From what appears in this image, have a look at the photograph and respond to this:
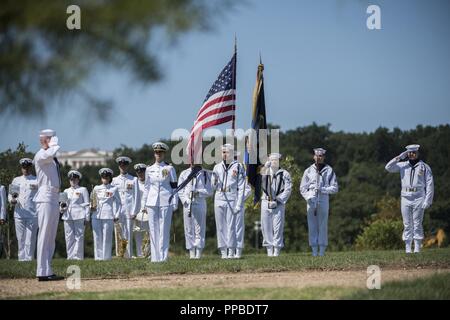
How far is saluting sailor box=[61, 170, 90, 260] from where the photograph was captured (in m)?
22.5

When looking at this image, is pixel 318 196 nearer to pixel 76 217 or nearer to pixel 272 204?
pixel 272 204

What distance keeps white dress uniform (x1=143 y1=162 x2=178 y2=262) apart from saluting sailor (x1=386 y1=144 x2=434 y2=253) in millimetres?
5194

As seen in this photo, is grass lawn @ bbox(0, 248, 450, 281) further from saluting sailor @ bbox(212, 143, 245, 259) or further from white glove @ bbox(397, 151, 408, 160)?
white glove @ bbox(397, 151, 408, 160)

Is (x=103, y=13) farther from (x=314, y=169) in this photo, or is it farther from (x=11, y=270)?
(x=314, y=169)

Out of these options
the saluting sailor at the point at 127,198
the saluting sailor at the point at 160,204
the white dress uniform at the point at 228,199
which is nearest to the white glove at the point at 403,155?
the white dress uniform at the point at 228,199

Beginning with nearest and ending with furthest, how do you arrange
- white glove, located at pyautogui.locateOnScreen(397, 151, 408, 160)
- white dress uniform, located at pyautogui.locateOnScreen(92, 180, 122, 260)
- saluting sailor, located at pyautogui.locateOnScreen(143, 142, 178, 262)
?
saluting sailor, located at pyautogui.locateOnScreen(143, 142, 178, 262)
white glove, located at pyautogui.locateOnScreen(397, 151, 408, 160)
white dress uniform, located at pyautogui.locateOnScreen(92, 180, 122, 260)

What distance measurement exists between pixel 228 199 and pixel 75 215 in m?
4.72

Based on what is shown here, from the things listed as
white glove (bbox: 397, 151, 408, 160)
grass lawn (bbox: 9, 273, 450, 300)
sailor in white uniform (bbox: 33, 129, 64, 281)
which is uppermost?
white glove (bbox: 397, 151, 408, 160)

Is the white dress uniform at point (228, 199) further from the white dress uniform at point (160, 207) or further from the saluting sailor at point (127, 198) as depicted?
the saluting sailor at point (127, 198)

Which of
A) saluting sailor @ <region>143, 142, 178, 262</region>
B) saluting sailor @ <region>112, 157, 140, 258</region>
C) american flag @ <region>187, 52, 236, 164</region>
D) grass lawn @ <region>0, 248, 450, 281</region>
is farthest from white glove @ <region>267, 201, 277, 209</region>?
grass lawn @ <region>0, 248, 450, 281</region>
